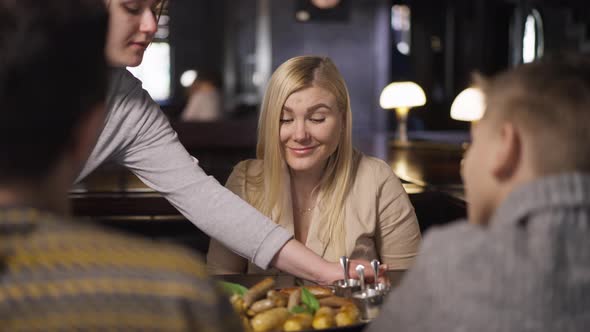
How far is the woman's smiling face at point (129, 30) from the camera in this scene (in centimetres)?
175

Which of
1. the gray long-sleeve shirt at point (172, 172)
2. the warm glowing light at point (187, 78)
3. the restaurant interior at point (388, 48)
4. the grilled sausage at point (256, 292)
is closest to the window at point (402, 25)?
the restaurant interior at point (388, 48)

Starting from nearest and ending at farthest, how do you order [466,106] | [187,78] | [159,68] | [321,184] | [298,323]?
[298,323] → [321,184] → [466,106] → [187,78] → [159,68]

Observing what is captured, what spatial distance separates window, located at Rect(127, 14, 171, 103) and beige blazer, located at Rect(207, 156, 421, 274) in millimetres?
14297

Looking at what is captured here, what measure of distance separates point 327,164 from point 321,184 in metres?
Result: 0.08

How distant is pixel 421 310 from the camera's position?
3.23ft

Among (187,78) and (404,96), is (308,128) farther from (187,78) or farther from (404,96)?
(187,78)

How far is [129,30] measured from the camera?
177cm

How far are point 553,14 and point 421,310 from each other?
418 inches

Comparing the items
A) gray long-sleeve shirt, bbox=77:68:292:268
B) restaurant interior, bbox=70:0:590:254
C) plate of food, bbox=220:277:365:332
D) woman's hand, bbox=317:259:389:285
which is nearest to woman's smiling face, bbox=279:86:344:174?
gray long-sleeve shirt, bbox=77:68:292:268

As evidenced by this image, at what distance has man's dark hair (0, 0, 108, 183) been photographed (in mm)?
730

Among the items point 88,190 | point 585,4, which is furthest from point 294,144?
point 585,4

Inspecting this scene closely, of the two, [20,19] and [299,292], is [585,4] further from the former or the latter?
[20,19]

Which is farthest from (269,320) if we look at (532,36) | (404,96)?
(532,36)

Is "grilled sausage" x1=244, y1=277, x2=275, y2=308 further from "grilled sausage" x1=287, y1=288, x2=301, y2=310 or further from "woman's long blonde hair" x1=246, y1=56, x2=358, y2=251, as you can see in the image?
"woman's long blonde hair" x1=246, y1=56, x2=358, y2=251
